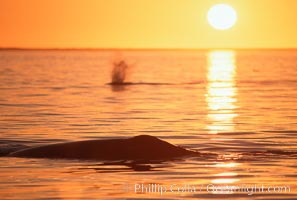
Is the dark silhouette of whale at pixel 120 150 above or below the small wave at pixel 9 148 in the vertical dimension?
below

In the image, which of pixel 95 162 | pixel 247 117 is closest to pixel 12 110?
pixel 247 117

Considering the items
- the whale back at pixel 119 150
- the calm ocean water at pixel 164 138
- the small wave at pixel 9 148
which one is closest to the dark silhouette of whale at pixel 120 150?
the whale back at pixel 119 150

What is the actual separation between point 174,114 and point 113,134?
25.6 feet

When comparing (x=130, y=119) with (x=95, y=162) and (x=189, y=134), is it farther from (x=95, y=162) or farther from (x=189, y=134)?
(x=95, y=162)

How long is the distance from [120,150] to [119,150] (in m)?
0.03

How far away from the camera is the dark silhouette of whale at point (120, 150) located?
18.4 metres

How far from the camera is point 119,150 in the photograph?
1845 cm

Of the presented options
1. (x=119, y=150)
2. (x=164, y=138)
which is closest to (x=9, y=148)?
(x=119, y=150)

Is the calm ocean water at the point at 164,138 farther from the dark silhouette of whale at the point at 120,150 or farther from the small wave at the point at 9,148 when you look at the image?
the dark silhouette of whale at the point at 120,150

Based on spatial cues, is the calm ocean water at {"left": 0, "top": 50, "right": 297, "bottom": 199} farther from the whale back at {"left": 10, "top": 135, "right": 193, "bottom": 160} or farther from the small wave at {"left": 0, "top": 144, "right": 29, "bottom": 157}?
the whale back at {"left": 10, "top": 135, "right": 193, "bottom": 160}

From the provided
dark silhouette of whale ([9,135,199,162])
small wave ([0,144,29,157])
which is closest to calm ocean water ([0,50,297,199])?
small wave ([0,144,29,157])

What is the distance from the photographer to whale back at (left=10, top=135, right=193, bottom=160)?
18.4 metres

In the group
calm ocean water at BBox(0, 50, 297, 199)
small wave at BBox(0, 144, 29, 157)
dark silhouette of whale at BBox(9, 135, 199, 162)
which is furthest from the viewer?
small wave at BBox(0, 144, 29, 157)

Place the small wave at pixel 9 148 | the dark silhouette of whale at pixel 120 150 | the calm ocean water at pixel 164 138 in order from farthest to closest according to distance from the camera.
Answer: the small wave at pixel 9 148
the dark silhouette of whale at pixel 120 150
the calm ocean water at pixel 164 138
